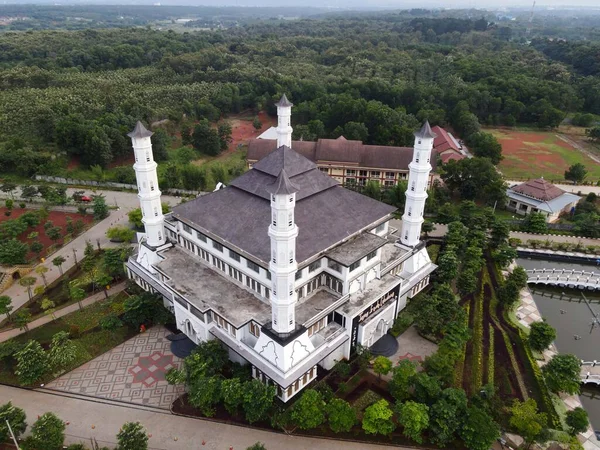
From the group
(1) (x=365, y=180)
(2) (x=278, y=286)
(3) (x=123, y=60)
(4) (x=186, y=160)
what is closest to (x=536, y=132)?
(1) (x=365, y=180)

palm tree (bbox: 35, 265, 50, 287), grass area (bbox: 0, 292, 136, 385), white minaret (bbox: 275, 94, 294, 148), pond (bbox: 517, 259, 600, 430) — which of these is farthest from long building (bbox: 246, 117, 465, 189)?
grass area (bbox: 0, 292, 136, 385)

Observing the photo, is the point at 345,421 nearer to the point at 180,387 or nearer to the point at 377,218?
the point at 180,387

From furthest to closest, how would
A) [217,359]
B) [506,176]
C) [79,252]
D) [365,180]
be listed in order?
[506,176] → [365,180] → [79,252] → [217,359]

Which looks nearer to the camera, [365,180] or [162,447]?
[162,447]

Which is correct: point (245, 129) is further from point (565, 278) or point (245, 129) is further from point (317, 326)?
point (317, 326)

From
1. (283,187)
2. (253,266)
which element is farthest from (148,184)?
(283,187)
